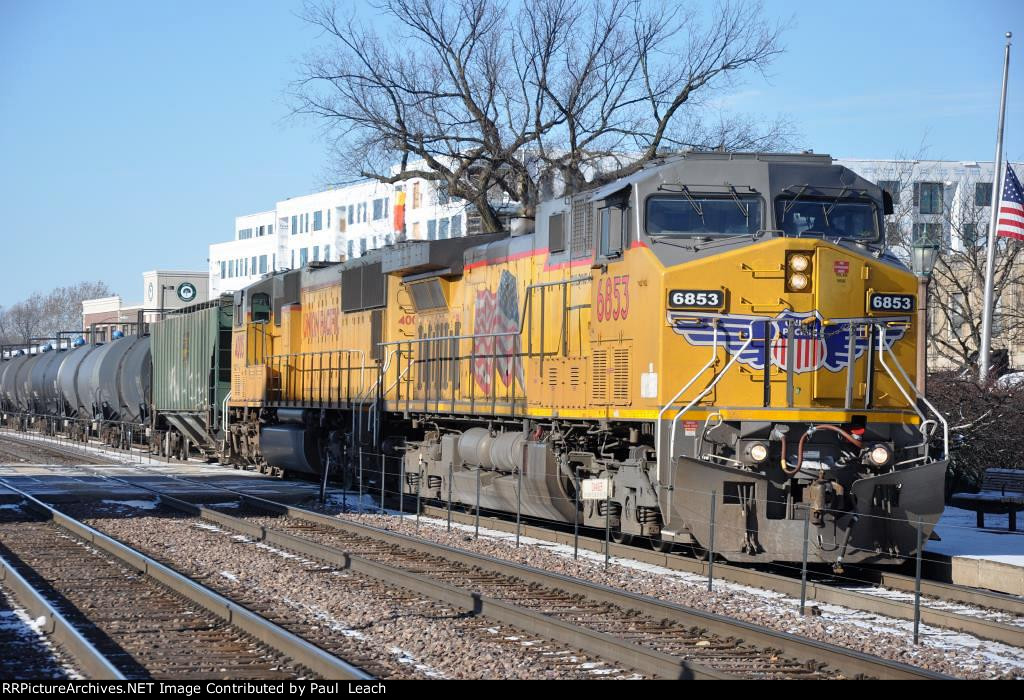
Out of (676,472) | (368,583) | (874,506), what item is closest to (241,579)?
(368,583)

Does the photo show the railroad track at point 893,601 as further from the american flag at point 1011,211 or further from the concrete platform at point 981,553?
the american flag at point 1011,211

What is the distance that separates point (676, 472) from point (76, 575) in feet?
19.3

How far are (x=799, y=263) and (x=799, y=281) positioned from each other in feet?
0.58

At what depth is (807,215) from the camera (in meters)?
12.3

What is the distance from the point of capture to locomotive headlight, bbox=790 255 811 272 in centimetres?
1182

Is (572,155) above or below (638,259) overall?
above

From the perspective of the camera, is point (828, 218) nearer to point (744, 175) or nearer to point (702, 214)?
point (744, 175)

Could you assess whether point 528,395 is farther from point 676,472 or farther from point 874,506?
point 874,506

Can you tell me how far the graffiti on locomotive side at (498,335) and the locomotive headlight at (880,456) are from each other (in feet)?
16.4

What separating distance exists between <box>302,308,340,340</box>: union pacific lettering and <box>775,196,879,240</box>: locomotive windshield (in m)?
12.1

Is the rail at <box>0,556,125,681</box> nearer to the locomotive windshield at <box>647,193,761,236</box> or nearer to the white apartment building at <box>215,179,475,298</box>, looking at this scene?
the locomotive windshield at <box>647,193,761,236</box>

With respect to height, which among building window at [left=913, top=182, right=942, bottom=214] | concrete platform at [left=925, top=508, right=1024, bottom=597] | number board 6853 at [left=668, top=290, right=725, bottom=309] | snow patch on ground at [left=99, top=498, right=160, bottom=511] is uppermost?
building window at [left=913, top=182, right=942, bottom=214]

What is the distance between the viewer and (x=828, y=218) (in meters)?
12.3

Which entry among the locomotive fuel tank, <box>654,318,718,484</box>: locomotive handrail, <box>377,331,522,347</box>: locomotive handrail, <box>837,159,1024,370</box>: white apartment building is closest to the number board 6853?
<box>654,318,718,484</box>: locomotive handrail
